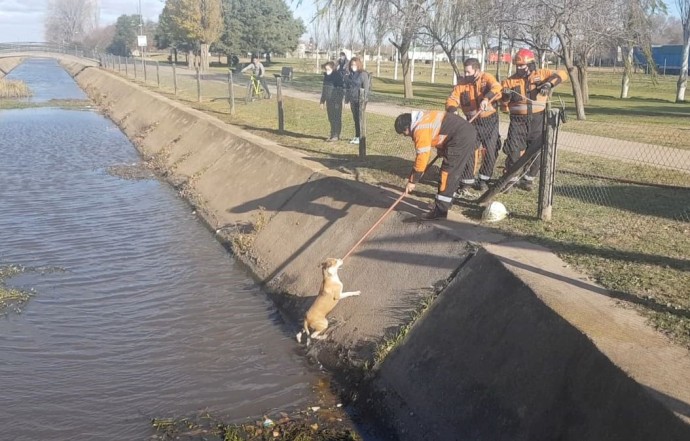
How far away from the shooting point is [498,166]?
1133 cm

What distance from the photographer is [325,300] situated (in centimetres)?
691

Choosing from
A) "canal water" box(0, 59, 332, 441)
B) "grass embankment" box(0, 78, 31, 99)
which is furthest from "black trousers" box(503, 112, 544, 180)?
"grass embankment" box(0, 78, 31, 99)

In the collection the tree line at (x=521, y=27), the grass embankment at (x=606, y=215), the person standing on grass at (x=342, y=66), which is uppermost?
the tree line at (x=521, y=27)

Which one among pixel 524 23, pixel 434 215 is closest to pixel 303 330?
pixel 434 215

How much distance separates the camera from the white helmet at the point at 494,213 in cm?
779

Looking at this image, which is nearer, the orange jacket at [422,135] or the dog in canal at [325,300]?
the dog in canal at [325,300]

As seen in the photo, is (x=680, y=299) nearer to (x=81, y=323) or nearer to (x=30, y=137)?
(x=81, y=323)

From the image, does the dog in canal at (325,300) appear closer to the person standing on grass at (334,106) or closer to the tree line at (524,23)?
the person standing on grass at (334,106)

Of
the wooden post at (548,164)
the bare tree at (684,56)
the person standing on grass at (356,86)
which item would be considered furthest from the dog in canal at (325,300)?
the bare tree at (684,56)

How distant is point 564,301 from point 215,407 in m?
3.02

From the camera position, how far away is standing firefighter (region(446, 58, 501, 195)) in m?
9.00

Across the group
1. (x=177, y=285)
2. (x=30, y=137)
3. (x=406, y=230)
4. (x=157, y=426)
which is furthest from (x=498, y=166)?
(x=30, y=137)

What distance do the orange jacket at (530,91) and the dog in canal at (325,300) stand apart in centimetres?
373

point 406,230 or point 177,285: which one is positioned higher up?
point 406,230
